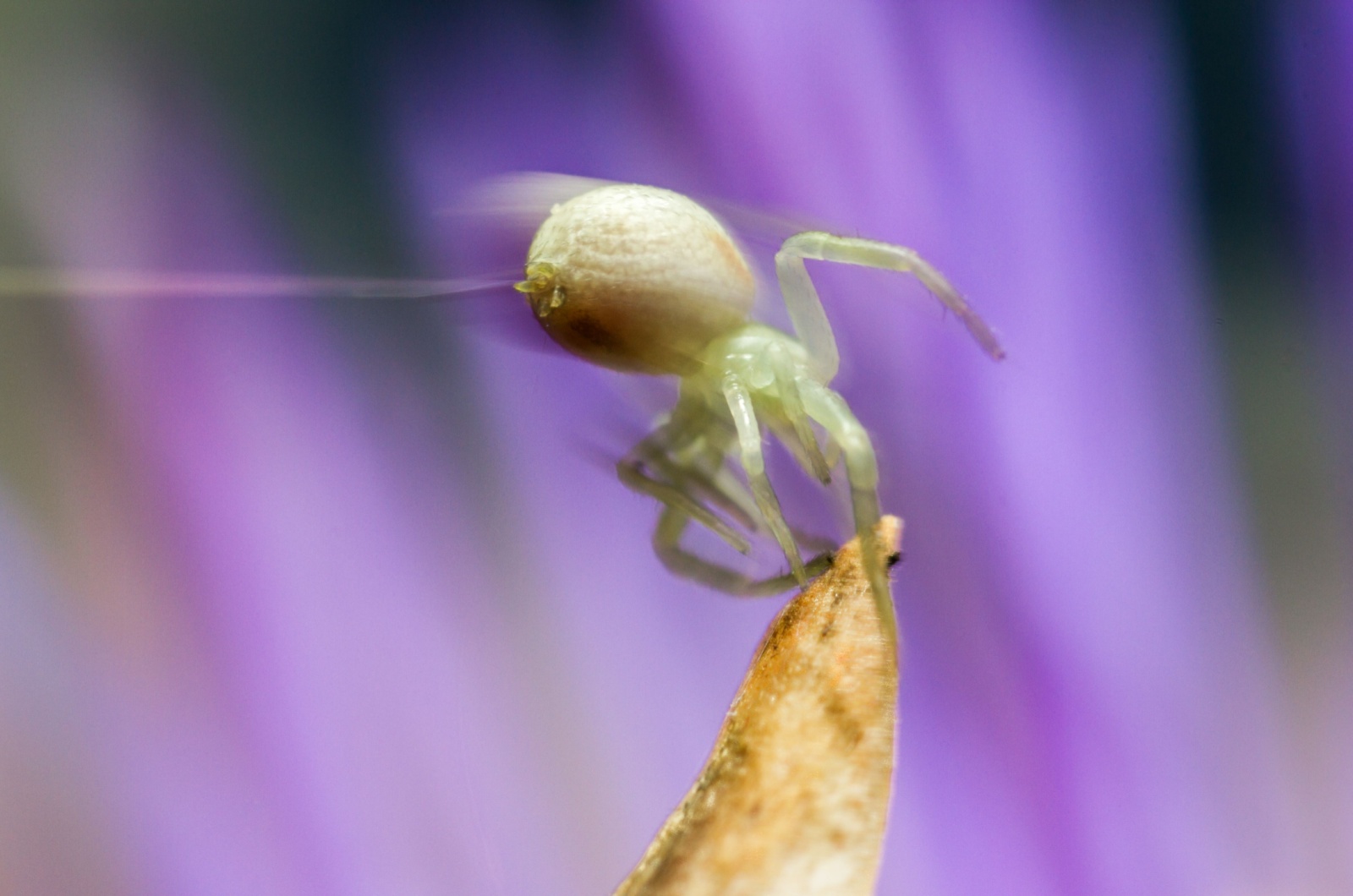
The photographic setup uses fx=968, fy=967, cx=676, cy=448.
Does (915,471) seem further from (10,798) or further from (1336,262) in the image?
(10,798)

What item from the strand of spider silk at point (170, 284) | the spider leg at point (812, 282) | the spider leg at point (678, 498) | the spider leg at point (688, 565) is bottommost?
the spider leg at point (688, 565)

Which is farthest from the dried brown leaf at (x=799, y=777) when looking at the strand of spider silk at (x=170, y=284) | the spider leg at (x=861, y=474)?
the strand of spider silk at (x=170, y=284)

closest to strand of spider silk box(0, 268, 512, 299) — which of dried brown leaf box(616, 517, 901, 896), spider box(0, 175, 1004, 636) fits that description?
spider box(0, 175, 1004, 636)

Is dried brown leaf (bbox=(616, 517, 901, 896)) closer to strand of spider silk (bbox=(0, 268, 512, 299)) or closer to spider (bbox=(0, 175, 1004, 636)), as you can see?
spider (bbox=(0, 175, 1004, 636))

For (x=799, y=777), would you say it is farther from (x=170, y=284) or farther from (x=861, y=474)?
(x=170, y=284)

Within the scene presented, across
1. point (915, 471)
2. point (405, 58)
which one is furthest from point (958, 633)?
point (405, 58)

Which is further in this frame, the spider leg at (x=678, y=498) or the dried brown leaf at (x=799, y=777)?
the spider leg at (x=678, y=498)

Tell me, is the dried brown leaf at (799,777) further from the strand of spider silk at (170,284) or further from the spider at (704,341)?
the strand of spider silk at (170,284)
